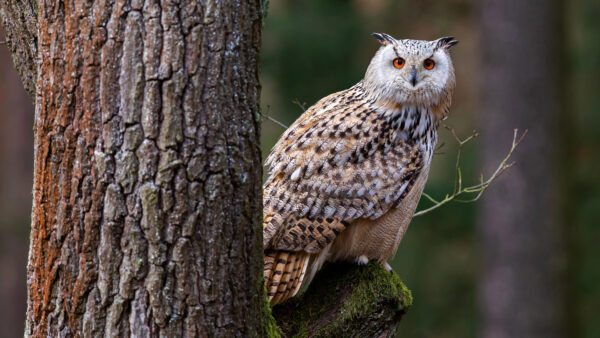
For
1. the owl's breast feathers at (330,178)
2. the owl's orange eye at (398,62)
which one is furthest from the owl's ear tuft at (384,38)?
the owl's breast feathers at (330,178)

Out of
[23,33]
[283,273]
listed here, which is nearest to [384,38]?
[283,273]

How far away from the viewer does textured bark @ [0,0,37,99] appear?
300 cm

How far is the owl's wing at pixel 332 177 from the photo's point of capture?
3.52m

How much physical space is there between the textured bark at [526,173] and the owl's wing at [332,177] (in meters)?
5.08

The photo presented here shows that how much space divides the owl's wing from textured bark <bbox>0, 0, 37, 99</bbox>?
4.12 feet

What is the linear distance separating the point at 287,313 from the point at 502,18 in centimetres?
632

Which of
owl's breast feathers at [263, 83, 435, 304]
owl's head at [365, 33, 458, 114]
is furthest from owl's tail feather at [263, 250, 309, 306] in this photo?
owl's head at [365, 33, 458, 114]

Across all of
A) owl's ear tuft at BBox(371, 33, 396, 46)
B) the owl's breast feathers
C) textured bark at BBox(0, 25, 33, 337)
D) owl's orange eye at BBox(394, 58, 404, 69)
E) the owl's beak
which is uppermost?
owl's ear tuft at BBox(371, 33, 396, 46)

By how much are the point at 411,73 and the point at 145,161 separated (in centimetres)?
182

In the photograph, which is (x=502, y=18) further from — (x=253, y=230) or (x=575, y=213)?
(x=253, y=230)

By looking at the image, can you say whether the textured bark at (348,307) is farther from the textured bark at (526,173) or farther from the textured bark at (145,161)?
the textured bark at (526,173)

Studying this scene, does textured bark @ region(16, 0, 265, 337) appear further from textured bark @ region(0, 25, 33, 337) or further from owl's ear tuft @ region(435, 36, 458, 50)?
textured bark @ region(0, 25, 33, 337)

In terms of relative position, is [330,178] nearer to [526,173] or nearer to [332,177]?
[332,177]

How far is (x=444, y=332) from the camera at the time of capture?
10977 mm
